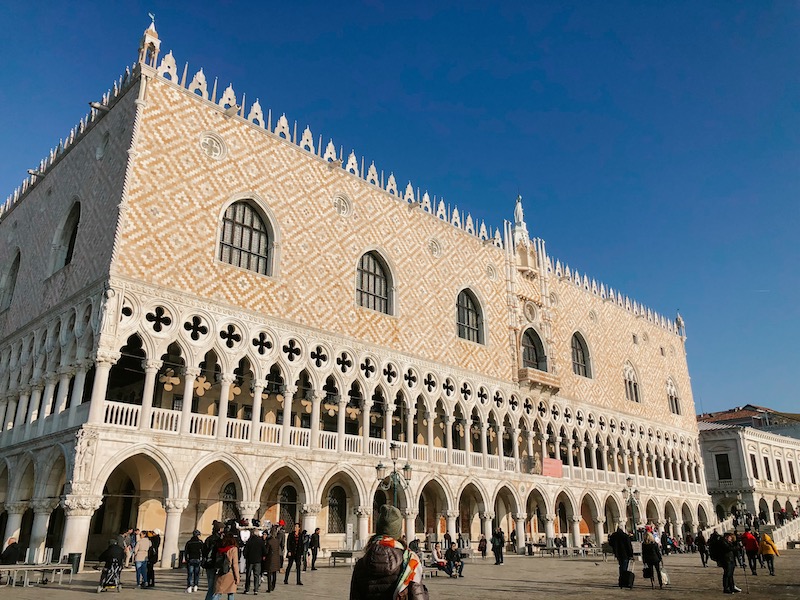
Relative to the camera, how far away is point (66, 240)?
19641 mm

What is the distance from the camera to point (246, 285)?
17.7 meters

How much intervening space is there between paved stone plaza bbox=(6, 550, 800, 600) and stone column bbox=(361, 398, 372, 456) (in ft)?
14.5

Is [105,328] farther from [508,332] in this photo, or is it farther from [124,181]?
[508,332]

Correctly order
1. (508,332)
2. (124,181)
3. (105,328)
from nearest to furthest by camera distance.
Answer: (105,328)
(124,181)
(508,332)

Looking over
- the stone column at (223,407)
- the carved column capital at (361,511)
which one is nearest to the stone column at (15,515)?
the stone column at (223,407)

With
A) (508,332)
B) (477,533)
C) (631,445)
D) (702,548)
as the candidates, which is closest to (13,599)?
(702,548)

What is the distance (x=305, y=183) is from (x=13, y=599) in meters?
13.7

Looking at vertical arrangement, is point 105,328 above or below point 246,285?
below

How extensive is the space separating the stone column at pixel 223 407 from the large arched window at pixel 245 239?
322 cm

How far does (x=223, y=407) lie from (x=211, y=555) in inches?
329

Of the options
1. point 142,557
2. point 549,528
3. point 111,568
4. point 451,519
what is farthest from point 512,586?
point 549,528

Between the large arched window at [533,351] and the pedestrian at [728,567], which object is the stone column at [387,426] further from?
the pedestrian at [728,567]

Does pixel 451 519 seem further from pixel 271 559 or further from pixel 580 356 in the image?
pixel 580 356

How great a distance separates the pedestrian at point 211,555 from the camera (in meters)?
6.81
